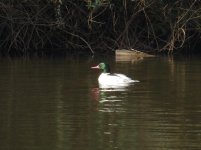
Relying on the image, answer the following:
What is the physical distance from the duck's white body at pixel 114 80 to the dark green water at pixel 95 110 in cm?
27

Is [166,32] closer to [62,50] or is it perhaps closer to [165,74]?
[62,50]

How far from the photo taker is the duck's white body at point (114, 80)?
19.2 metres

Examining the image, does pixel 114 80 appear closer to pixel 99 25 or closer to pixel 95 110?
pixel 95 110

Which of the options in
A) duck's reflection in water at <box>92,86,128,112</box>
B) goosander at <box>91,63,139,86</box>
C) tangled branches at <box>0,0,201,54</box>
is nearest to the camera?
duck's reflection in water at <box>92,86,128,112</box>

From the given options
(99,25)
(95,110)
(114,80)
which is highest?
(99,25)

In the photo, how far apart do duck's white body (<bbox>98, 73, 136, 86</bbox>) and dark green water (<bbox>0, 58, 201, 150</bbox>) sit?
27 cm

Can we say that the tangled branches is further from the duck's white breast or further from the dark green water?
the duck's white breast

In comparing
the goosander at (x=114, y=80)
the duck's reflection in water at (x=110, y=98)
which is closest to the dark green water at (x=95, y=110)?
the duck's reflection in water at (x=110, y=98)

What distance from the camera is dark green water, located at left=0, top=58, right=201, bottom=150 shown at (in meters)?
11.6

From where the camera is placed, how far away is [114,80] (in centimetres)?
1952

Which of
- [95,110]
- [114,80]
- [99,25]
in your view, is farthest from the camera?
[99,25]

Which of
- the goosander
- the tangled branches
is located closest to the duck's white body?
the goosander

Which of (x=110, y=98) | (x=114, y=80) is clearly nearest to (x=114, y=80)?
(x=114, y=80)

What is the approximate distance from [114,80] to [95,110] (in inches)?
190
